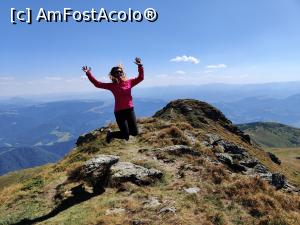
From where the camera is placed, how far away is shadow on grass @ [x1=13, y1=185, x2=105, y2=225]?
1608 centimetres

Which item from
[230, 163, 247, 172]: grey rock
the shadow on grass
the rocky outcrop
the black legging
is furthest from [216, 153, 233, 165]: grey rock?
the black legging

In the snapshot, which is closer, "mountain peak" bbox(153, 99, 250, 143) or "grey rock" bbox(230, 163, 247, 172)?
"grey rock" bbox(230, 163, 247, 172)

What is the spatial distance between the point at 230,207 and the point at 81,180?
9086 millimetres

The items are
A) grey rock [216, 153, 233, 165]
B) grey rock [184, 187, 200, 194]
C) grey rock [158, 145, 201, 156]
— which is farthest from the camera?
grey rock [216, 153, 233, 165]

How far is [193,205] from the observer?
53.9 feet

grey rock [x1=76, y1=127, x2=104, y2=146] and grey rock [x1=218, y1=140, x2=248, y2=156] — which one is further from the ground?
grey rock [x1=76, y1=127, x2=104, y2=146]

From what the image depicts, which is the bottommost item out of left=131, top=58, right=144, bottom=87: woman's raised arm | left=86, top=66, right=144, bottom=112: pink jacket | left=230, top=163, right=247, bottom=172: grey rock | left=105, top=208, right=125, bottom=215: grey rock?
left=230, top=163, right=247, bottom=172: grey rock

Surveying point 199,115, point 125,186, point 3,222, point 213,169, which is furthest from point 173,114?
point 3,222

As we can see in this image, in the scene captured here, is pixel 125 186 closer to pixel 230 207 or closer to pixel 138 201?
pixel 138 201

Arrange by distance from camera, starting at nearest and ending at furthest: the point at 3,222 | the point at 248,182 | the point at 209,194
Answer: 1. the point at 3,222
2. the point at 209,194
3. the point at 248,182

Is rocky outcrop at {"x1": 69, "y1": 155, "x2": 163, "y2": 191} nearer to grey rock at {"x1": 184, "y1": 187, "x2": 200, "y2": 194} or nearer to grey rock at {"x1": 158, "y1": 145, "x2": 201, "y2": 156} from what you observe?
grey rock at {"x1": 184, "y1": 187, "x2": 200, "y2": 194}

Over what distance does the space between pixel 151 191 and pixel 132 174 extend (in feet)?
8.12

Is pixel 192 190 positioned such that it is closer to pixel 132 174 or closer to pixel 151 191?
pixel 151 191

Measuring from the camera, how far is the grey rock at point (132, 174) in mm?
19952
